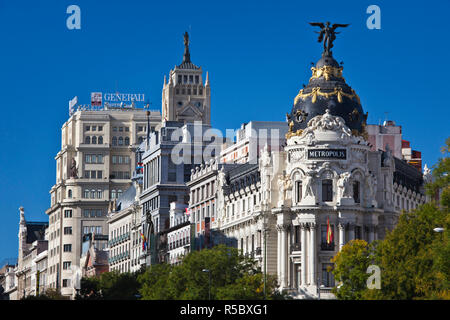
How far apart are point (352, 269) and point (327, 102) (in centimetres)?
2992

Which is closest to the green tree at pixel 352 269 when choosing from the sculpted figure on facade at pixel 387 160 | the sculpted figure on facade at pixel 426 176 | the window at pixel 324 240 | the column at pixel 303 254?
the column at pixel 303 254

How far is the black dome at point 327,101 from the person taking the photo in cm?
16700

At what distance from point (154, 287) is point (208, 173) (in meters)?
42.8

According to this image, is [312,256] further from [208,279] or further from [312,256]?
[208,279]

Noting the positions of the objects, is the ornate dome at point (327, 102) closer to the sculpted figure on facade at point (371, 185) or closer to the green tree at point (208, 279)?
the sculpted figure on facade at point (371, 185)

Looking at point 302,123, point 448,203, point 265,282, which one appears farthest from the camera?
point 302,123

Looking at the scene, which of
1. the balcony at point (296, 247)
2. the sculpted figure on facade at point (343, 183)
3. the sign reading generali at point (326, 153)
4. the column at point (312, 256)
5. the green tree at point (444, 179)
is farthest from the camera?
the balcony at point (296, 247)

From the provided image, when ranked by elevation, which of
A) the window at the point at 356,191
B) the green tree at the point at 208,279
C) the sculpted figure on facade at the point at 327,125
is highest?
the sculpted figure on facade at the point at 327,125

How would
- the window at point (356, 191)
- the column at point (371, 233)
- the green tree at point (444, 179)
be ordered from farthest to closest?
the column at point (371, 233), the window at point (356, 191), the green tree at point (444, 179)

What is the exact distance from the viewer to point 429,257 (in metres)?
128

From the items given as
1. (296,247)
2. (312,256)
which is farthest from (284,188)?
(312,256)
